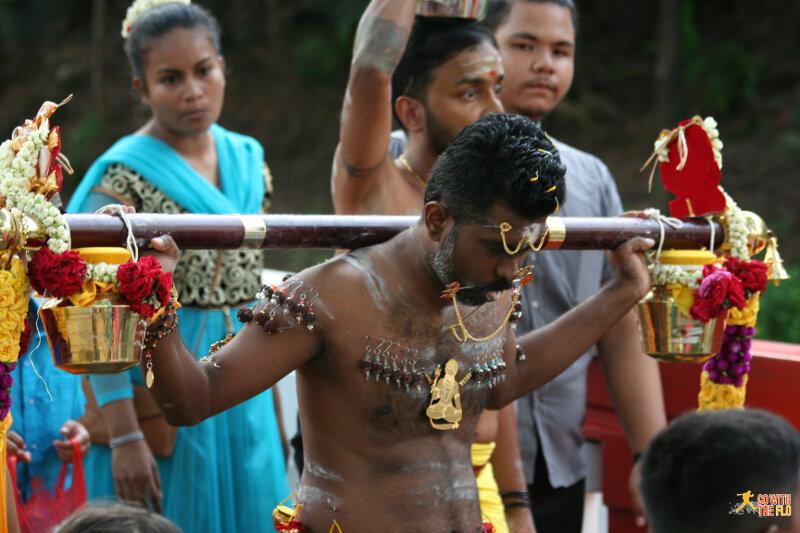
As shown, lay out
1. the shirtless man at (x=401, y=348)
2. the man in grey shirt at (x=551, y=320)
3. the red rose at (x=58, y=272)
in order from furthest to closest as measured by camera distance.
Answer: the man in grey shirt at (x=551, y=320) → the shirtless man at (x=401, y=348) → the red rose at (x=58, y=272)

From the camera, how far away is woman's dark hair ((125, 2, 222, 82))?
12.6 ft

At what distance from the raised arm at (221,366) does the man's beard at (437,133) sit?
97 centimetres

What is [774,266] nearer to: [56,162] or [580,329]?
[580,329]

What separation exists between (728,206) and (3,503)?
2.20 m

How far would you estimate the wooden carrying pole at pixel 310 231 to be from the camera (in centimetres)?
220

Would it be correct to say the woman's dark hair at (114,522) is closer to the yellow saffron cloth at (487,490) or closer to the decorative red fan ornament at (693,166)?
the yellow saffron cloth at (487,490)

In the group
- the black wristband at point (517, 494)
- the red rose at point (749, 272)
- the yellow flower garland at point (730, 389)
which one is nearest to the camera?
the red rose at point (749, 272)

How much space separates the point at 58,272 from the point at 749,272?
1.97 metres

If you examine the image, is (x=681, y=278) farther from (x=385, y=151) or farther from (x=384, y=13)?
(x=384, y=13)

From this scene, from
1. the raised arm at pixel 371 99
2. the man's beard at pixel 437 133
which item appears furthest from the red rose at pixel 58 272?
the man's beard at pixel 437 133

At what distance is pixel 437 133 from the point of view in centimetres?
315

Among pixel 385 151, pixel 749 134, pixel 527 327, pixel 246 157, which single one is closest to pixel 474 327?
pixel 385 151

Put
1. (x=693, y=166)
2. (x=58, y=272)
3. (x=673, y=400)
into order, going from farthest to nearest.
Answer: (x=673, y=400) < (x=693, y=166) < (x=58, y=272)

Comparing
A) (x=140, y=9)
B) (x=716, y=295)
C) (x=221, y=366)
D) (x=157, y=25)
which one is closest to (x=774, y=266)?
(x=716, y=295)
